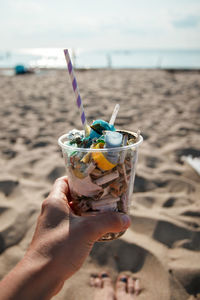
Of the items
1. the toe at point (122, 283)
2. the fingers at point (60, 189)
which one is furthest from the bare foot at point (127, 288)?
the fingers at point (60, 189)

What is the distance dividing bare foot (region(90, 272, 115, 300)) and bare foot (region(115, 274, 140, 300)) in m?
0.04

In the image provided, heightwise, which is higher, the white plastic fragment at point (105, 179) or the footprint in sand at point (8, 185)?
the white plastic fragment at point (105, 179)

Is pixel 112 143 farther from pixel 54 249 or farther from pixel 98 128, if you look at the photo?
pixel 54 249

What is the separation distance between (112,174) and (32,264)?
1.53 feet

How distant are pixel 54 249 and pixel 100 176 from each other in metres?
0.34

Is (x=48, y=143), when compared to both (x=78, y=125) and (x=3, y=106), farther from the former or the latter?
(x=3, y=106)

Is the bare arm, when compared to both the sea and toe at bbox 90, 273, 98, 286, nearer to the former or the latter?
toe at bbox 90, 273, 98, 286

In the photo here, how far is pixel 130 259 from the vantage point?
1.50 metres

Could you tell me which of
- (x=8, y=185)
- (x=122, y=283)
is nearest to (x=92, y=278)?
(x=122, y=283)

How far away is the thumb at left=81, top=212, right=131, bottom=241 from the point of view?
3.27 ft

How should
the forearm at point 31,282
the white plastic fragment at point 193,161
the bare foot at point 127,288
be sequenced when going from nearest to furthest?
the forearm at point 31,282, the bare foot at point 127,288, the white plastic fragment at point 193,161

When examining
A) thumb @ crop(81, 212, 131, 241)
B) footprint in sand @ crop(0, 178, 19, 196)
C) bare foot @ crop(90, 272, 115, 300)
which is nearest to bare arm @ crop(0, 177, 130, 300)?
thumb @ crop(81, 212, 131, 241)

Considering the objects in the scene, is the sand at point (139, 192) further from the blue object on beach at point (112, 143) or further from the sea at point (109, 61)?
the sea at point (109, 61)

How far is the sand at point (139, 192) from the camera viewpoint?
4.63ft
